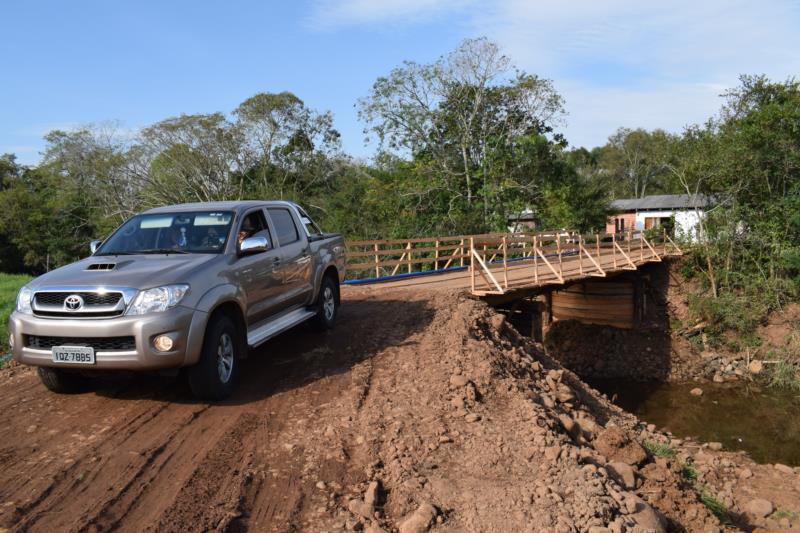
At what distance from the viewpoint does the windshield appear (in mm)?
6238

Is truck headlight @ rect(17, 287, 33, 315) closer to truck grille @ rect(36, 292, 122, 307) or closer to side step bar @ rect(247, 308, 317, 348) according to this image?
truck grille @ rect(36, 292, 122, 307)

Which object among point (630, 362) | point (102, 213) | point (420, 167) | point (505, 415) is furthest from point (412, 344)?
point (102, 213)

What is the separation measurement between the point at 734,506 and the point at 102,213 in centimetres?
4028

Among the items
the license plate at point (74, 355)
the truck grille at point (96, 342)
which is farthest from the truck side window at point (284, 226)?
the license plate at point (74, 355)

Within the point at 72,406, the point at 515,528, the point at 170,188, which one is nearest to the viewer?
the point at 515,528

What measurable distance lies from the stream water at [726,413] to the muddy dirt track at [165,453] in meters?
11.7

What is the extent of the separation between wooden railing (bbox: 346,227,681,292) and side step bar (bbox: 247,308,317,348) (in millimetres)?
5697

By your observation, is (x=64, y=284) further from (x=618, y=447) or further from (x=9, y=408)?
(x=618, y=447)

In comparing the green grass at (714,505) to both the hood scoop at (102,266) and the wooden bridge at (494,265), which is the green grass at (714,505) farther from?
the hood scoop at (102,266)

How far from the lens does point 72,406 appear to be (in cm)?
575

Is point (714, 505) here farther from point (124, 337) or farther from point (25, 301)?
point (25, 301)

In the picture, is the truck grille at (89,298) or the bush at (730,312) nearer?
the truck grille at (89,298)

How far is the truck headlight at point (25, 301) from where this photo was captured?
5371 mm

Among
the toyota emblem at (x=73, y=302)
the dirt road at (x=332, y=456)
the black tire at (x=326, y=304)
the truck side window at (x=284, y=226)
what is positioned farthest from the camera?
the black tire at (x=326, y=304)
